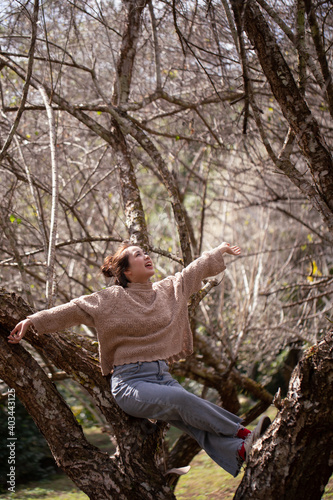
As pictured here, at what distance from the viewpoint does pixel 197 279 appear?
2836 millimetres

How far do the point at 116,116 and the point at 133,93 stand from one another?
2.22 m

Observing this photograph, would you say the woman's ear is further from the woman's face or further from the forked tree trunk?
the forked tree trunk

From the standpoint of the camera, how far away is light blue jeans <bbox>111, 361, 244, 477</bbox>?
7.55 feet

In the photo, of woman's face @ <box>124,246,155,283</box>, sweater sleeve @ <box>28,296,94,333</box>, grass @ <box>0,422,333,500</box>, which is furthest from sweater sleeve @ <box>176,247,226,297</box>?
grass @ <box>0,422,333,500</box>

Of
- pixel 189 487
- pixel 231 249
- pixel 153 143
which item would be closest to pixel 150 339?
pixel 231 249

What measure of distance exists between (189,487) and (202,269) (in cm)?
325

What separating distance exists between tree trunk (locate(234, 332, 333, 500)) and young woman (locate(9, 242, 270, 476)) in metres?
0.25

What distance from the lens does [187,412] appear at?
232 centimetres

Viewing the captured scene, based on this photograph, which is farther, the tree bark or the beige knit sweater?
the beige knit sweater

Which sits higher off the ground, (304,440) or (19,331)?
(19,331)

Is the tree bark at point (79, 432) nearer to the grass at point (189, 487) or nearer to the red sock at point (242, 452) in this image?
the red sock at point (242, 452)

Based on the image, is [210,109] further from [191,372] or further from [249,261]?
[191,372]

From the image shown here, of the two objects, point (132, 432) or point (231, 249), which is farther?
point (231, 249)

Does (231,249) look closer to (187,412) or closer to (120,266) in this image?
(120,266)
